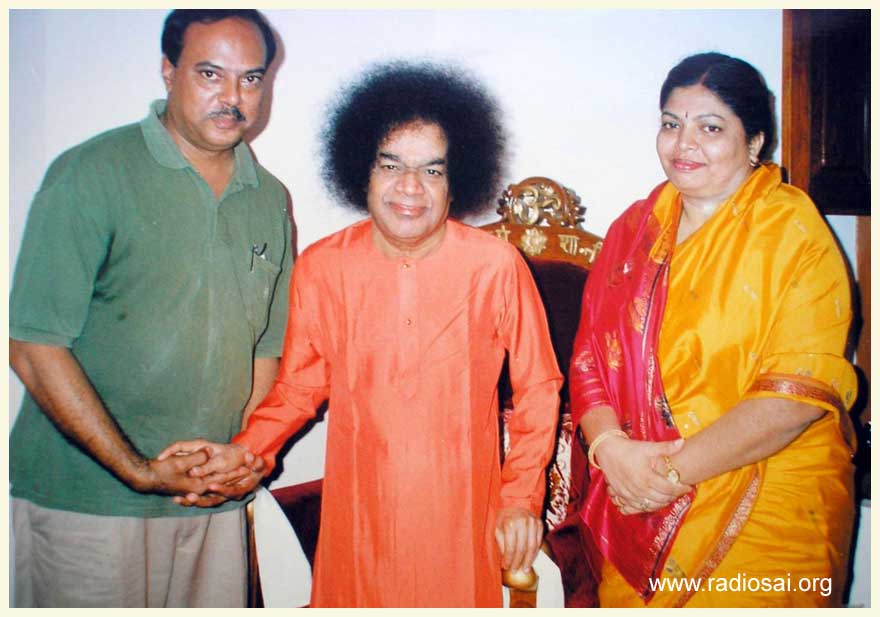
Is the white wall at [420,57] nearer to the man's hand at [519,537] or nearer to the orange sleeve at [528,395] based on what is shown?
the orange sleeve at [528,395]

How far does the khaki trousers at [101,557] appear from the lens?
124 cm

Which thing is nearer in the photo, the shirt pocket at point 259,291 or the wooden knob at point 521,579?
the wooden knob at point 521,579

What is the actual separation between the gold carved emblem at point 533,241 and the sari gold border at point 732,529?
26.6 inches

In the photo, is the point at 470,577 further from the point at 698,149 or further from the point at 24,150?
the point at 24,150

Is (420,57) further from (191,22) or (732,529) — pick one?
(732,529)

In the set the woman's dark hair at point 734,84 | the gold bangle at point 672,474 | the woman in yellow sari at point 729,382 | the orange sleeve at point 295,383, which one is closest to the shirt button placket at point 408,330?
the orange sleeve at point 295,383

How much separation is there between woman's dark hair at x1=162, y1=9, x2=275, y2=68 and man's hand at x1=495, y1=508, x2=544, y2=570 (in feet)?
3.30

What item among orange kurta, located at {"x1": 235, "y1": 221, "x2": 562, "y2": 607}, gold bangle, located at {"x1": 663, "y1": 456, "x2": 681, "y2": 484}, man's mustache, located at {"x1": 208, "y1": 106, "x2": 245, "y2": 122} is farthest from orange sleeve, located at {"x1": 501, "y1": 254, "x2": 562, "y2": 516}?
man's mustache, located at {"x1": 208, "y1": 106, "x2": 245, "y2": 122}

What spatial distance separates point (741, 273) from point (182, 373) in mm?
1071

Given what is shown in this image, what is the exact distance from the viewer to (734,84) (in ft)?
3.81

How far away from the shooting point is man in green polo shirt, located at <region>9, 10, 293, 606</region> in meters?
1.18

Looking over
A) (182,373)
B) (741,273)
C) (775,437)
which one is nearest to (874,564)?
(775,437)

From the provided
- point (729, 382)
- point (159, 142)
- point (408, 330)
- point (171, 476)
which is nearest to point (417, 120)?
point (408, 330)

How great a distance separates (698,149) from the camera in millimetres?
1179
